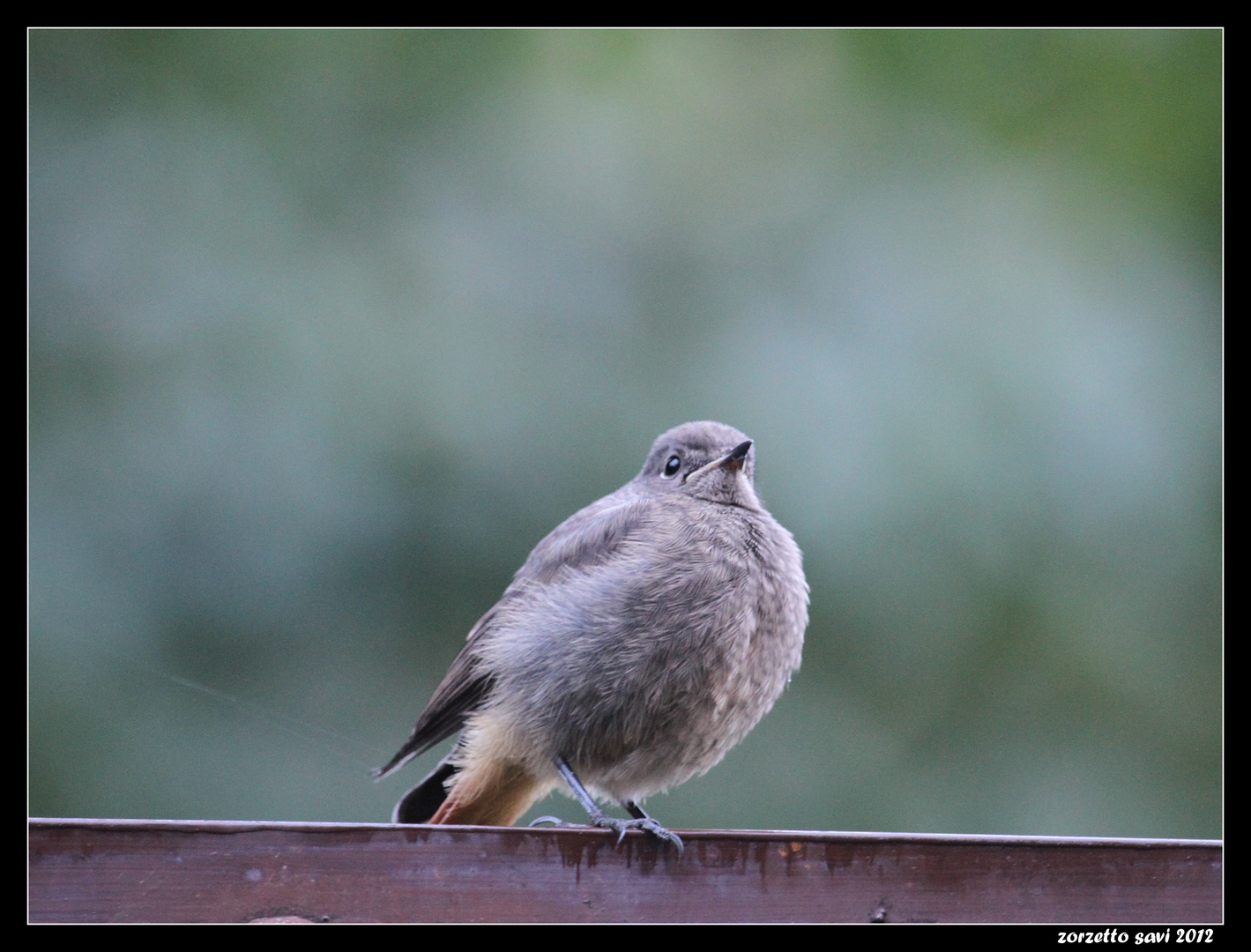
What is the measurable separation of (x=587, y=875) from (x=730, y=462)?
1.86 metres

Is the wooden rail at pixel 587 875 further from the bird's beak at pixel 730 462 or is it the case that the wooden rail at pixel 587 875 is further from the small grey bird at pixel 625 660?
the bird's beak at pixel 730 462

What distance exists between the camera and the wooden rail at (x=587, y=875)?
8.55 feet

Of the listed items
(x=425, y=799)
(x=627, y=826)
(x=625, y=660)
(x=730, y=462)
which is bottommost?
(x=425, y=799)

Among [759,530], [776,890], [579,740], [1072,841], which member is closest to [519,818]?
[579,740]

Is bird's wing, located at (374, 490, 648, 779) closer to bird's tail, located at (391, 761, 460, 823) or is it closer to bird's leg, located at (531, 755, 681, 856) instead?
bird's tail, located at (391, 761, 460, 823)

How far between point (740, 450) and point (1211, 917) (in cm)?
199

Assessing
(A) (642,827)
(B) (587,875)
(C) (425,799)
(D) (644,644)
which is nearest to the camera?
(B) (587,875)

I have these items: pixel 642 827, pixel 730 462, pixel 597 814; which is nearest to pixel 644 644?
pixel 597 814

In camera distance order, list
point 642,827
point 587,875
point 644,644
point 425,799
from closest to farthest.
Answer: point 587,875 → point 642,827 → point 644,644 → point 425,799

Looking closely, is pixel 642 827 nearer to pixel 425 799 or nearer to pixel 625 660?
pixel 625 660

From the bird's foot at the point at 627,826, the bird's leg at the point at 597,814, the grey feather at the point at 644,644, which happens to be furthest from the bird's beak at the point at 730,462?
the bird's foot at the point at 627,826

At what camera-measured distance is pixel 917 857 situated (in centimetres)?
284

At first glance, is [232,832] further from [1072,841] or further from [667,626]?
[1072,841]

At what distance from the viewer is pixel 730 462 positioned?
172 inches
